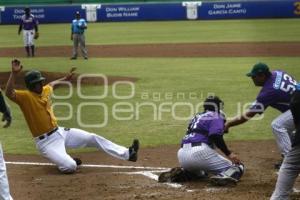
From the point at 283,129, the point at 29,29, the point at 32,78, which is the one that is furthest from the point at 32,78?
the point at 29,29

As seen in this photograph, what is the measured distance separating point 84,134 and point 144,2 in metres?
32.9

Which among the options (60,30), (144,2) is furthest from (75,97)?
(144,2)

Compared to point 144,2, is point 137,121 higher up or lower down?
lower down

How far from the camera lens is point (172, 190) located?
21.7ft

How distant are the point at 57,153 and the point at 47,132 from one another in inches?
12.4

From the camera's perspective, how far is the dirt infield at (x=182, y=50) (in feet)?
73.4

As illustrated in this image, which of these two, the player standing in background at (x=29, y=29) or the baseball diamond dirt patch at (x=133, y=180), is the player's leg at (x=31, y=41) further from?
the baseball diamond dirt patch at (x=133, y=180)

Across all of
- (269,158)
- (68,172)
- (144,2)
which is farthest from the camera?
(144,2)

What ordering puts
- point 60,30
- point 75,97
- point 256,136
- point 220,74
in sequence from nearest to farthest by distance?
point 256,136 → point 75,97 → point 220,74 → point 60,30

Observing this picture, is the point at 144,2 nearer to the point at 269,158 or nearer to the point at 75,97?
the point at 75,97

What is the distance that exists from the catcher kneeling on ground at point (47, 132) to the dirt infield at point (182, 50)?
14079 mm

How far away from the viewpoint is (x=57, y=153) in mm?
Answer: 7789

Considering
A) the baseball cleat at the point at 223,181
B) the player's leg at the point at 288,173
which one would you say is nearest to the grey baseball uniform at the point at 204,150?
the baseball cleat at the point at 223,181

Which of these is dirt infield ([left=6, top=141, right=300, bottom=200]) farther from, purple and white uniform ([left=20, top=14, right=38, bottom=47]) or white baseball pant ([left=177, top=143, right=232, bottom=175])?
purple and white uniform ([left=20, top=14, right=38, bottom=47])
